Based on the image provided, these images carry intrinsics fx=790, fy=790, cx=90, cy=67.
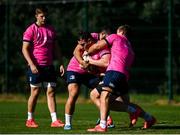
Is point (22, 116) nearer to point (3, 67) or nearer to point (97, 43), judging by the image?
point (97, 43)

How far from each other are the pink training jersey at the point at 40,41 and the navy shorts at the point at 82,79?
1.81 ft

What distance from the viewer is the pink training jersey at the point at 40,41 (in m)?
14.0

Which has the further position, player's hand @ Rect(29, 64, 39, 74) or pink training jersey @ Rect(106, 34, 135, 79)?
player's hand @ Rect(29, 64, 39, 74)

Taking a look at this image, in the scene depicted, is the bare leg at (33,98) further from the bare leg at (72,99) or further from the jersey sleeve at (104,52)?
the jersey sleeve at (104,52)

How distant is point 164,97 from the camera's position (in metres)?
25.5

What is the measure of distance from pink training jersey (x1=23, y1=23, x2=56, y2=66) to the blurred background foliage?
12.1 meters

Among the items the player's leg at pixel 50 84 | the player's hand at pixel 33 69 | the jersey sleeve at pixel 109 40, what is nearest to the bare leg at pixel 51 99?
the player's leg at pixel 50 84

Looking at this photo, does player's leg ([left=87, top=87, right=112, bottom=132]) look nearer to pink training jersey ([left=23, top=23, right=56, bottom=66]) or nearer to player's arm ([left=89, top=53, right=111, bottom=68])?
player's arm ([left=89, top=53, right=111, bottom=68])

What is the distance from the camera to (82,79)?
45.1 feet

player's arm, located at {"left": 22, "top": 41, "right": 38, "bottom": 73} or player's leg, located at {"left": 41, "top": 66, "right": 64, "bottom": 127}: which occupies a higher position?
player's arm, located at {"left": 22, "top": 41, "right": 38, "bottom": 73}

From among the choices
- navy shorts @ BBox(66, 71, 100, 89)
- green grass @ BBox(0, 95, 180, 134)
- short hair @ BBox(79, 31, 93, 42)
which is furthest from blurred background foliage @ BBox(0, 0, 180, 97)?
short hair @ BBox(79, 31, 93, 42)

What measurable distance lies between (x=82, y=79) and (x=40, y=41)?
3.39ft

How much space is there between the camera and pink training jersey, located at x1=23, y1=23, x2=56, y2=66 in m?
14.0

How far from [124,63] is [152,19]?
57.2ft
